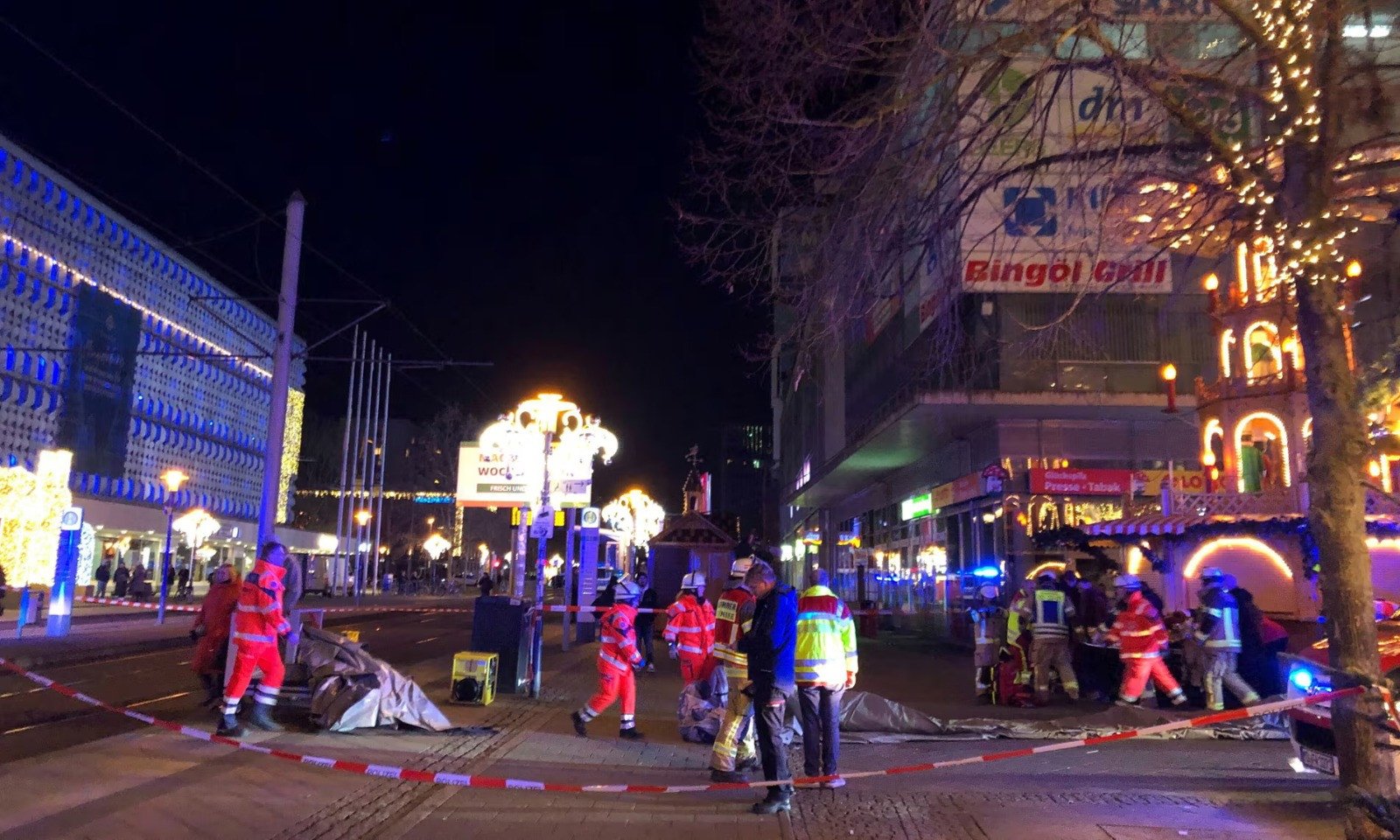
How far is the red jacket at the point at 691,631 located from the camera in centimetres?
954

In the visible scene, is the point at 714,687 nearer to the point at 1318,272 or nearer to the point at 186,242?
the point at 1318,272

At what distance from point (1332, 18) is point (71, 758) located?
1079 cm

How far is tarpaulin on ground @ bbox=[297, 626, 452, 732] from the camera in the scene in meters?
9.02

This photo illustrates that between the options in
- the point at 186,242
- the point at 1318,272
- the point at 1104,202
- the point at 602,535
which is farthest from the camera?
the point at 602,535

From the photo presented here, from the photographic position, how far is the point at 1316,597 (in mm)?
15258

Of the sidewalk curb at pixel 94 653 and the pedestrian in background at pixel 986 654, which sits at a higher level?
the pedestrian in background at pixel 986 654

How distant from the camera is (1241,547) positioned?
52.5ft

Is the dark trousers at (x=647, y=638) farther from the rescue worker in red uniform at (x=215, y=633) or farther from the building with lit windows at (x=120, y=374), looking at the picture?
the building with lit windows at (x=120, y=374)

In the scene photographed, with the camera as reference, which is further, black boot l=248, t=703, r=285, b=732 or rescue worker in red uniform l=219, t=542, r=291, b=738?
black boot l=248, t=703, r=285, b=732

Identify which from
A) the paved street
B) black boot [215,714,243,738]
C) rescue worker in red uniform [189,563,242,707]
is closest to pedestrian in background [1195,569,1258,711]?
the paved street

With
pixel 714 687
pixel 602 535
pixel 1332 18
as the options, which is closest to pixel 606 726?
pixel 714 687

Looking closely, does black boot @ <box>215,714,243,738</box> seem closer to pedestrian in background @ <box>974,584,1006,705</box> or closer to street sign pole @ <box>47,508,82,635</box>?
pedestrian in background @ <box>974,584,1006,705</box>

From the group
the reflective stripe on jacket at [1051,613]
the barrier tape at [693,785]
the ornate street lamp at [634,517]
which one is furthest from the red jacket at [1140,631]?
the ornate street lamp at [634,517]

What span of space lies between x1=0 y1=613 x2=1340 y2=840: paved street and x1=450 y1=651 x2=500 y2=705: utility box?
2.35 ft
